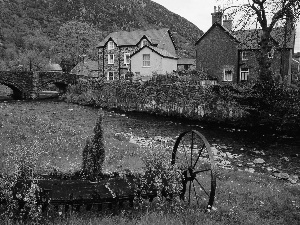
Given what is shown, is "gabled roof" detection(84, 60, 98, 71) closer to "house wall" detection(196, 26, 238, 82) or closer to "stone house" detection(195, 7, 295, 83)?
"house wall" detection(196, 26, 238, 82)

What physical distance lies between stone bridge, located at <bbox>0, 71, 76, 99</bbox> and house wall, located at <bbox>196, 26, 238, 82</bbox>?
23141 millimetres

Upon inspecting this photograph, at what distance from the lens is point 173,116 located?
32719mm

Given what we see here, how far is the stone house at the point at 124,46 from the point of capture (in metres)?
62.8

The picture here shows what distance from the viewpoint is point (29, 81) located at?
180ft

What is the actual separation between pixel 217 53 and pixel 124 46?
862 inches

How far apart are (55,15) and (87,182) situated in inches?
6544

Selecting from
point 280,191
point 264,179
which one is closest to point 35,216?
point 280,191

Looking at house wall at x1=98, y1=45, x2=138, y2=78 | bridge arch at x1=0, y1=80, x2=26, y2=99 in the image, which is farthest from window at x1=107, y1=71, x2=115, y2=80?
bridge arch at x1=0, y1=80, x2=26, y2=99

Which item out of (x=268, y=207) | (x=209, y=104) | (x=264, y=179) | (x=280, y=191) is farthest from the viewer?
(x=209, y=104)

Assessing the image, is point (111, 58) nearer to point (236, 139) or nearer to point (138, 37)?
point (138, 37)

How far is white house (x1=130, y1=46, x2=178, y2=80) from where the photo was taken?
53716 mm

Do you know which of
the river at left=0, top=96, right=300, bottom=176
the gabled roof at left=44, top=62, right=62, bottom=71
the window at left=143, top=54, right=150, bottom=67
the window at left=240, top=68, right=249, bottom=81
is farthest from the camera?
the gabled roof at left=44, top=62, right=62, bottom=71

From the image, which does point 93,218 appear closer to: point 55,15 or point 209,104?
point 209,104

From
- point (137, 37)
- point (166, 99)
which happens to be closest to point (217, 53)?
point (166, 99)
